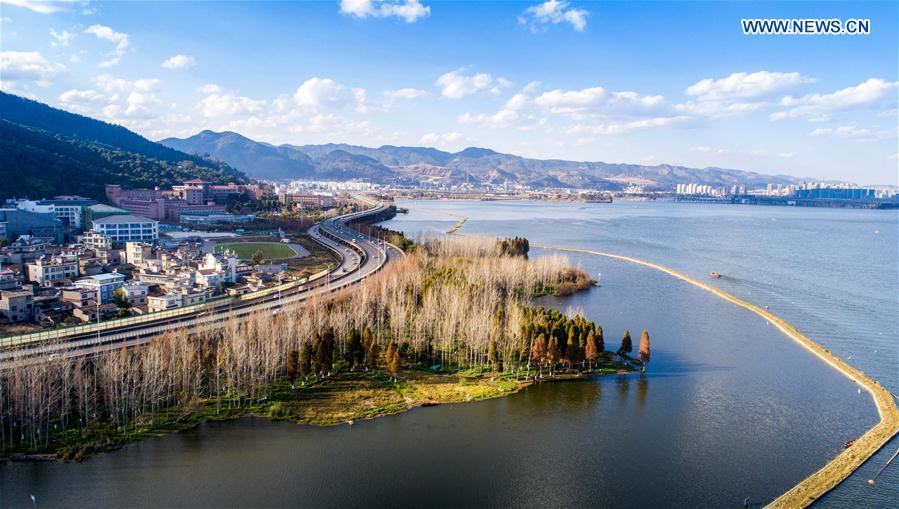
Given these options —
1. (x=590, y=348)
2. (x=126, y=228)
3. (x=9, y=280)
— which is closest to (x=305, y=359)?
(x=590, y=348)

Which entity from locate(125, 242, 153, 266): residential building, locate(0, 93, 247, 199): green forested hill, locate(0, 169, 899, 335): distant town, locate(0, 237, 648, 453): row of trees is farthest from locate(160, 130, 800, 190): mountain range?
locate(0, 237, 648, 453): row of trees

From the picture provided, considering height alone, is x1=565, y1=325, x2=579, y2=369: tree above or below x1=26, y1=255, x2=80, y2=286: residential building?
below

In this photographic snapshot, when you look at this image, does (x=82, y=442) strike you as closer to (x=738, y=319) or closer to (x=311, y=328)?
(x=311, y=328)

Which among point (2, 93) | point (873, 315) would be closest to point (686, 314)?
point (873, 315)

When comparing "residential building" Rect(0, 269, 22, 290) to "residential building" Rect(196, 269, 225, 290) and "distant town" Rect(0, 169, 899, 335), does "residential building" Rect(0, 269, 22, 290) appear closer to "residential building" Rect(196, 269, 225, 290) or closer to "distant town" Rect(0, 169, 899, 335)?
"distant town" Rect(0, 169, 899, 335)

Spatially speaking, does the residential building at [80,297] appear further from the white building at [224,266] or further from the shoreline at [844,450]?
the shoreline at [844,450]

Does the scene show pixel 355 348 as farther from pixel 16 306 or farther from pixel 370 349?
pixel 16 306
